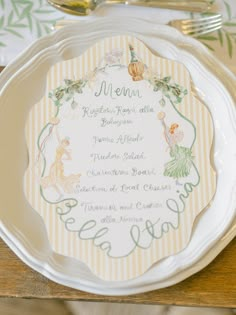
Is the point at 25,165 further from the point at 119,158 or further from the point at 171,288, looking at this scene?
the point at 171,288

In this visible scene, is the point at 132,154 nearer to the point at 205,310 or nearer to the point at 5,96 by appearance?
the point at 5,96

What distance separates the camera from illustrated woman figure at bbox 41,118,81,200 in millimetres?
510

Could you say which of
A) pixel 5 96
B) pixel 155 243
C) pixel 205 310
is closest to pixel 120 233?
pixel 155 243

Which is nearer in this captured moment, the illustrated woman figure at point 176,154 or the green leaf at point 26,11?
the illustrated woman figure at point 176,154

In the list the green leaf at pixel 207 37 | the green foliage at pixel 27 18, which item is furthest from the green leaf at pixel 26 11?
the green leaf at pixel 207 37

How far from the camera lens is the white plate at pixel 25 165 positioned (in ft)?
1.58

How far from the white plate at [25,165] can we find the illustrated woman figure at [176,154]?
38 millimetres

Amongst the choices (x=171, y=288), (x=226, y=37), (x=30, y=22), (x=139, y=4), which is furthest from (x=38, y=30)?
(x=171, y=288)

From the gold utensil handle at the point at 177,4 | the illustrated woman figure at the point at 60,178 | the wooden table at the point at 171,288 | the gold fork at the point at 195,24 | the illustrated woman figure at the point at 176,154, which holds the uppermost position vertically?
the gold utensil handle at the point at 177,4

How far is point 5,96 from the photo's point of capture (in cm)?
54

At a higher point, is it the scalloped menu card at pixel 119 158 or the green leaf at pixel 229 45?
the green leaf at pixel 229 45

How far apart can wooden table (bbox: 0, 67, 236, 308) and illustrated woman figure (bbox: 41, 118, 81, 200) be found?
0.30 feet

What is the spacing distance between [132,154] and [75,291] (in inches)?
6.3

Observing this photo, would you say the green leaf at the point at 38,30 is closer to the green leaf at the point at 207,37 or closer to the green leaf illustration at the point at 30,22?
the green leaf illustration at the point at 30,22
